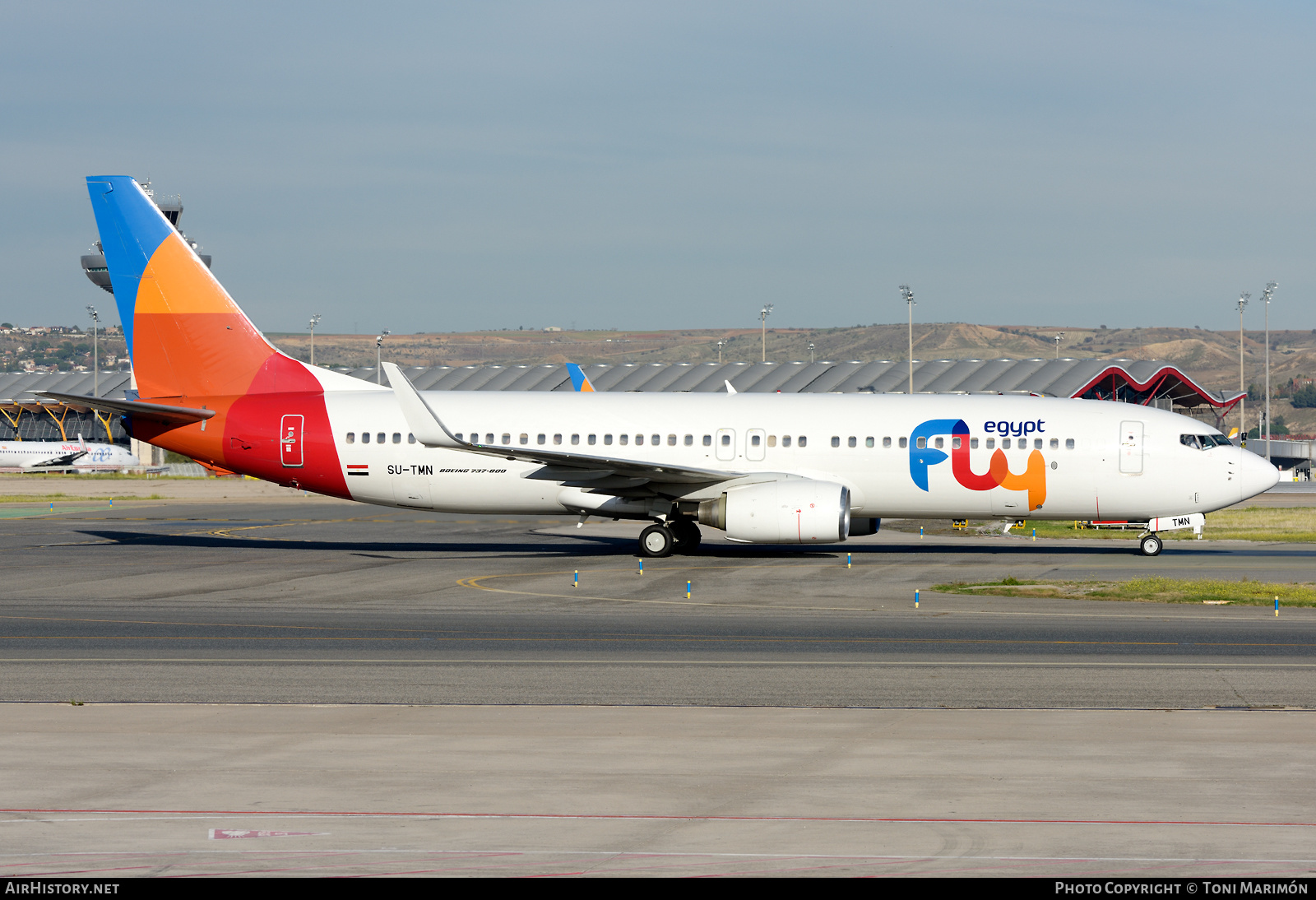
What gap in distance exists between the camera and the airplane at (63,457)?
99938 millimetres

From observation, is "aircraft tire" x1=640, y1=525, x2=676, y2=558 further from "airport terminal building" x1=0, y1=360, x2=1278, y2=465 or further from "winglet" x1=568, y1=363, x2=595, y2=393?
"airport terminal building" x1=0, y1=360, x2=1278, y2=465

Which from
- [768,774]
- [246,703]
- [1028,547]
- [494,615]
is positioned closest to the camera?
Result: [768,774]

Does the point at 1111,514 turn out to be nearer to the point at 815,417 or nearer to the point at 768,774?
the point at 815,417

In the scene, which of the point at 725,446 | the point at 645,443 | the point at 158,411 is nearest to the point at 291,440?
the point at 158,411

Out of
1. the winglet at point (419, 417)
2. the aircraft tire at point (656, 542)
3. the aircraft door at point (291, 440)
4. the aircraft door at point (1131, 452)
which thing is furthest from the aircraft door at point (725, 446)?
the aircraft door at point (291, 440)

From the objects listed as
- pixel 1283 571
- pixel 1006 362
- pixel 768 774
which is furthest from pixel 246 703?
pixel 1006 362

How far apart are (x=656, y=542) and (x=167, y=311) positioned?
50.4ft

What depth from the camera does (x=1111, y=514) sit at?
32.9 metres

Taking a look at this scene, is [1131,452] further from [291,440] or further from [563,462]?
[291,440]

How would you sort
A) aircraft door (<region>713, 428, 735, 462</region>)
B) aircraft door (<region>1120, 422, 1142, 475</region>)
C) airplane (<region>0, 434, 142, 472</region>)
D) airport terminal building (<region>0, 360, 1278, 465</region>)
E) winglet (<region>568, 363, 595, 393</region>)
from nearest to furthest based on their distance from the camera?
aircraft door (<region>1120, 422, 1142, 475</region>) → aircraft door (<region>713, 428, 735, 462</region>) → winglet (<region>568, 363, 595, 393</region>) → airport terminal building (<region>0, 360, 1278, 465</region>) → airplane (<region>0, 434, 142, 472</region>)

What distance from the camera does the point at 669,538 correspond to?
3294 centimetres

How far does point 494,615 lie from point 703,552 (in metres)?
13.3

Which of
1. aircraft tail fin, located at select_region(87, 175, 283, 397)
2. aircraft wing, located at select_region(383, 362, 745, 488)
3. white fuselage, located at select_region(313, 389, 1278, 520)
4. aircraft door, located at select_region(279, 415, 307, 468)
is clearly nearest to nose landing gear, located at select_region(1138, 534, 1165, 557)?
white fuselage, located at select_region(313, 389, 1278, 520)

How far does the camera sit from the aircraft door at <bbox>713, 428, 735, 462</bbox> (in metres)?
33.2
